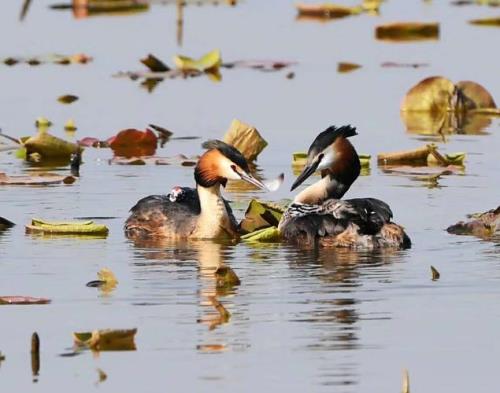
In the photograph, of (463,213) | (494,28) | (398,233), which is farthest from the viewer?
(494,28)

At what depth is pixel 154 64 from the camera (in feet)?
91.6

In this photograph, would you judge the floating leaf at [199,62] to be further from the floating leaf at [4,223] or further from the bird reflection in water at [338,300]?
the bird reflection in water at [338,300]

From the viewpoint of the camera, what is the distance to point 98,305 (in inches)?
547

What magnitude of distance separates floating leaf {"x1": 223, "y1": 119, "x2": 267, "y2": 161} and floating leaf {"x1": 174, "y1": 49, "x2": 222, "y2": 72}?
22.5 feet

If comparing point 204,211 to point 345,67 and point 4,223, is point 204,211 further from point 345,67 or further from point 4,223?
point 345,67

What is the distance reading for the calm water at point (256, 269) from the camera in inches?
473

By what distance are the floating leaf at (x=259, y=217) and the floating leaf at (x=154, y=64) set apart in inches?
401

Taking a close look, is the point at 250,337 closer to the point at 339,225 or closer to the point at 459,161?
the point at 339,225

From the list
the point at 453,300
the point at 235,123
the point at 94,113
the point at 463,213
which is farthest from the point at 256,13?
the point at 453,300

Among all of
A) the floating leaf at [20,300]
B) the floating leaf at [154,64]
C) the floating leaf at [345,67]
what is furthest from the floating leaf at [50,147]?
the floating leaf at [345,67]

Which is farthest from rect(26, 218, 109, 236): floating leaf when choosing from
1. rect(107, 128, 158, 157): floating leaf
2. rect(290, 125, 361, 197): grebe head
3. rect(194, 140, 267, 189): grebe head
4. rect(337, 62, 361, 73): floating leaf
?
rect(337, 62, 361, 73): floating leaf

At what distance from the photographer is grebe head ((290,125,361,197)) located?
17719 mm

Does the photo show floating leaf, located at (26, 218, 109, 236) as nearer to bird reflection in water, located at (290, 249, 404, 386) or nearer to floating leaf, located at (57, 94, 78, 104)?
bird reflection in water, located at (290, 249, 404, 386)

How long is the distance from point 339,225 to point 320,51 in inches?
585
